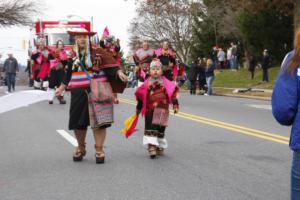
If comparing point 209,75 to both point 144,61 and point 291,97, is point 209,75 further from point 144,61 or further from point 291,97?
point 291,97

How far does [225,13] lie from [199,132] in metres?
36.6

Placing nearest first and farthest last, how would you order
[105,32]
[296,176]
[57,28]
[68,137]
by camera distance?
[296,176] → [105,32] → [68,137] → [57,28]

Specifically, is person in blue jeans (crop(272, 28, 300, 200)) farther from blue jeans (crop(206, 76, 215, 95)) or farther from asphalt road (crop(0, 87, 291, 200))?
blue jeans (crop(206, 76, 215, 95))

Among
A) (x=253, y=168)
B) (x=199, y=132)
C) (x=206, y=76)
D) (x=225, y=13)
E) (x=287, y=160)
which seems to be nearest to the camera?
(x=253, y=168)

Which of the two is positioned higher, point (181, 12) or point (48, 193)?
point (181, 12)

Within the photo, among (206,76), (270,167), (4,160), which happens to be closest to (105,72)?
(4,160)

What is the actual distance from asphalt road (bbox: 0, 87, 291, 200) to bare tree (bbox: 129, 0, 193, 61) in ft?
136

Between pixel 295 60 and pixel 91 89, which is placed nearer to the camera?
pixel 295 60

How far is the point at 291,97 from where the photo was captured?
155 inches

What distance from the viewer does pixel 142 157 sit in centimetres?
841

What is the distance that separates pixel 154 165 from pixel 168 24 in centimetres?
A: 5285

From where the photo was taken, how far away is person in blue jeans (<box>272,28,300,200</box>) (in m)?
3.92

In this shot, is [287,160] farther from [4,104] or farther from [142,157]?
[4,104]

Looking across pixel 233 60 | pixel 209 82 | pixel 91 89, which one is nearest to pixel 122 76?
pixel 91 89
